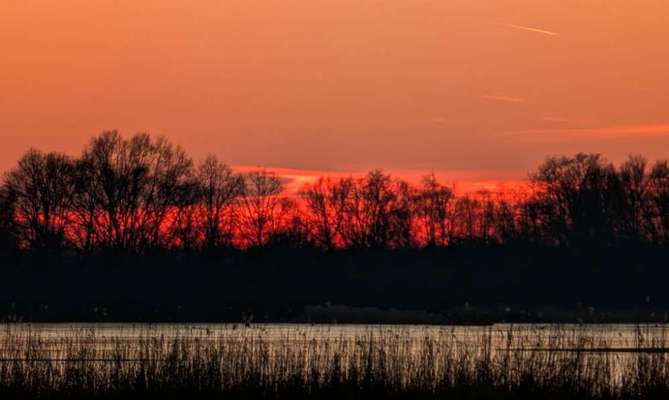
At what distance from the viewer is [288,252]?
268 ft

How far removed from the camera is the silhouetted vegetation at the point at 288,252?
245 feet

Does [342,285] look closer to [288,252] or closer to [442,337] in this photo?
[288,252]

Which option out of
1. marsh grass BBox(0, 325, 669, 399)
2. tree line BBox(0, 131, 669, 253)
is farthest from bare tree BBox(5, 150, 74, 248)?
marsh grass BBox(0, 325, 669, 399)

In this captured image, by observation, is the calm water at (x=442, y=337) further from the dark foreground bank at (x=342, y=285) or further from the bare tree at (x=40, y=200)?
the bare tree at (x=40, y=200)

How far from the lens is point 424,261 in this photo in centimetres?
8481

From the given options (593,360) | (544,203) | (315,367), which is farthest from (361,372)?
(544,203)

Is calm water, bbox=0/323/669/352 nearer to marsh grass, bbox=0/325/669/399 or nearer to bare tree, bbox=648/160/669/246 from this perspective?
marsh grass, bbox=0/325/669/399

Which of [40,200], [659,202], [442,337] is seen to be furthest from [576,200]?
[442,337]

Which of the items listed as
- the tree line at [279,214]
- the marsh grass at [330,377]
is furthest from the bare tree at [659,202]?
the marsh grass at [330,377]

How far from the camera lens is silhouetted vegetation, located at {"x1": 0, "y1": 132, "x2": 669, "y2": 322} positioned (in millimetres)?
74562

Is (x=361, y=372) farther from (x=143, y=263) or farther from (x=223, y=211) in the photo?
(x=223, y=211)

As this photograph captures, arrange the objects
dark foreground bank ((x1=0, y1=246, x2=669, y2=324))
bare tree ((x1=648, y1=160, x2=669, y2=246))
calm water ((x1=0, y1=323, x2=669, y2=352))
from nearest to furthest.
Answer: calm water ((x1=0, y1=323, x2=669, y2=352)) → dark foreground bank ((x1=0, y1=246, x2=669, y2=324)) → bare tree ((x1=648, y1=160, x2=669, y2=246))

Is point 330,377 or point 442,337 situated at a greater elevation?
point 442,337

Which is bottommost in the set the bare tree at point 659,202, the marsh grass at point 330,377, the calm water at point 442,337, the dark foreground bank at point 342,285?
the marsh grass at point 330,377
